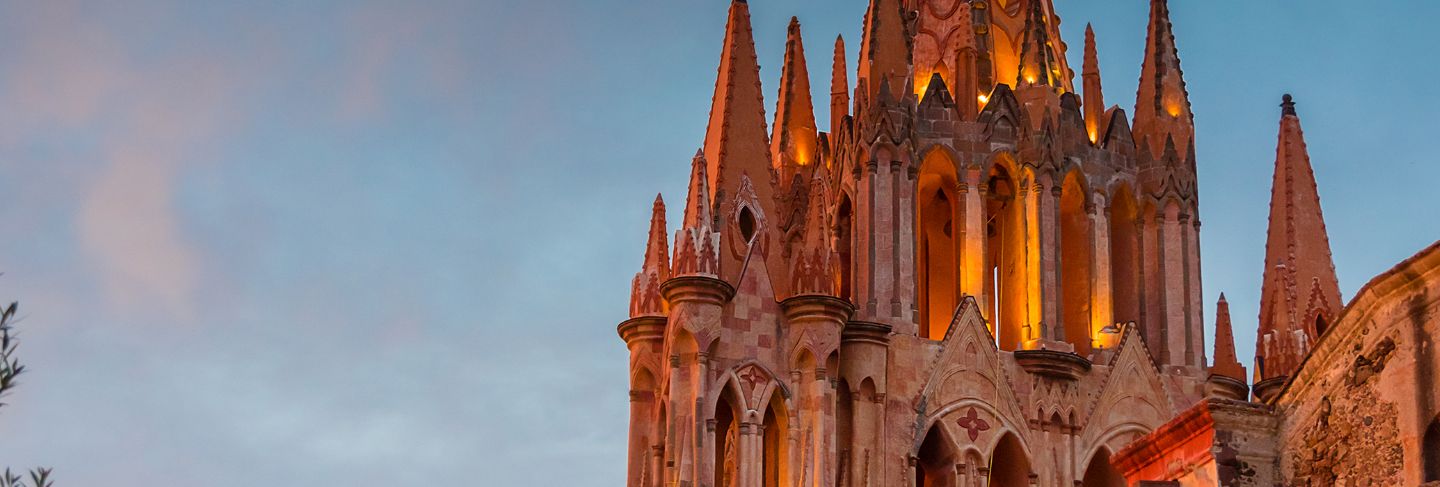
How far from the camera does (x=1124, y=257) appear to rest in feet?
116

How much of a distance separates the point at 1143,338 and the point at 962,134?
13.1ft

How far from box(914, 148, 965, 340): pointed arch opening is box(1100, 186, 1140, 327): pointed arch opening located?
2398 mm

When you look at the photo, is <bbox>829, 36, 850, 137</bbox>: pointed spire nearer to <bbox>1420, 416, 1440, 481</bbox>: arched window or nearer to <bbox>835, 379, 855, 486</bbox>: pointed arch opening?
<bbox>835, 379, 855, 486</bbox>: pointed arch opening

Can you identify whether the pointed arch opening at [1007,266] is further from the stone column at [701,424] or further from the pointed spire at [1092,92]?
the stone column at [701,424]

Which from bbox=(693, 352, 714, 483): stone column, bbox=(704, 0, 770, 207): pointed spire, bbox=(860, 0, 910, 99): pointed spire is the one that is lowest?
bbox=(693, 352, 714, 483): stone column

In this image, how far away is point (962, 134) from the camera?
34.3m

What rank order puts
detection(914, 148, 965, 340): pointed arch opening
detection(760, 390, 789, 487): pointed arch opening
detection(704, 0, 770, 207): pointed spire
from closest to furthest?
detection(760, 390, 789, 487): pointed arch opening, detection(704, 0, 770, 207): pointed spire, detection(914, 148, 965, 340): pointed arch opening

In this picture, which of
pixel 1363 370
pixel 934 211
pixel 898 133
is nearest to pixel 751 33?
pixel 898 133

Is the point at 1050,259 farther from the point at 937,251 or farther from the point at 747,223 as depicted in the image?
the point at 747,223

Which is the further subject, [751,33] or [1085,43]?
[1085,43]

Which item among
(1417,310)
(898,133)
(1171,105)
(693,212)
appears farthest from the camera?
(1171,105)

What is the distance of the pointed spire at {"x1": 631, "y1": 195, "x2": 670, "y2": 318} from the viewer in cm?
3131

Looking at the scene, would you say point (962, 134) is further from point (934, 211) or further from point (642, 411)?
point (642, 411)

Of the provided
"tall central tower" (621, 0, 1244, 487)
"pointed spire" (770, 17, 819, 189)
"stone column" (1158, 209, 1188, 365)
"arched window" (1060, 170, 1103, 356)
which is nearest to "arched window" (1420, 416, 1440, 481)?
"tall central tower" (621, 0, 1244, 487)
